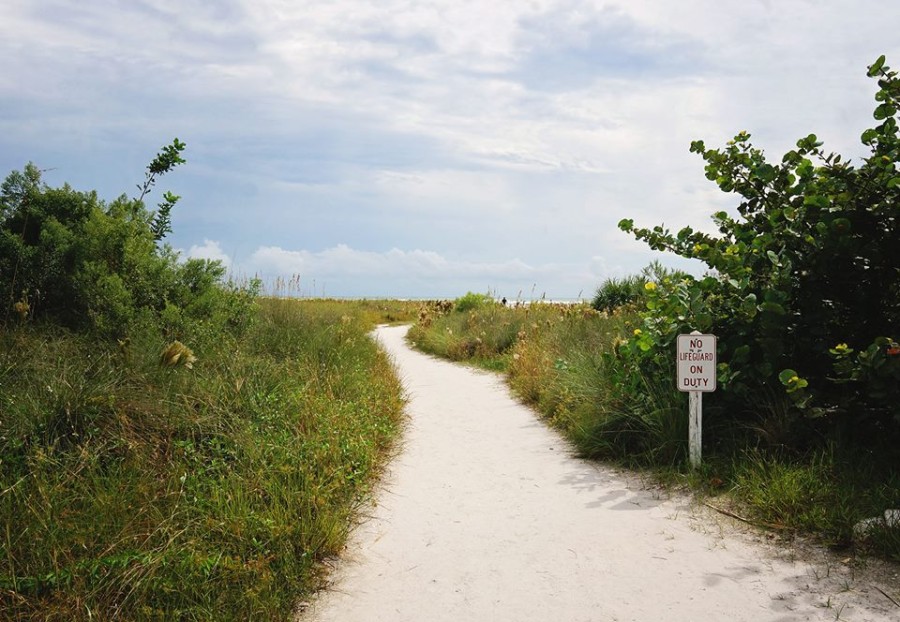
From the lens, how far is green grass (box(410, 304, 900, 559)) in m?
4.49

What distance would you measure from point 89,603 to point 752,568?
380cm

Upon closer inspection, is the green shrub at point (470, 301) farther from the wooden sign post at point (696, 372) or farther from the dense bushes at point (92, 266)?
the wooden sign post at point (696, 372)

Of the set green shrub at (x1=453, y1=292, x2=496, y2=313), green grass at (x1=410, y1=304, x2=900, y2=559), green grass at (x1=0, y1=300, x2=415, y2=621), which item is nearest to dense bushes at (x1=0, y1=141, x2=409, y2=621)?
green grass at (x1=0, y1=300, x2=415, y2=621)

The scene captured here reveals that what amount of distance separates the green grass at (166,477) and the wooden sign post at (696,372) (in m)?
2.86

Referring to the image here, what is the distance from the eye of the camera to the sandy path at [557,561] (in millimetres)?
3523

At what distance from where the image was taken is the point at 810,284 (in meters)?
5.36

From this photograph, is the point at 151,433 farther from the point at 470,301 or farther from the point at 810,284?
the point at 470,301

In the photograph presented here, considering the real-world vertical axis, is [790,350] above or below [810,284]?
below

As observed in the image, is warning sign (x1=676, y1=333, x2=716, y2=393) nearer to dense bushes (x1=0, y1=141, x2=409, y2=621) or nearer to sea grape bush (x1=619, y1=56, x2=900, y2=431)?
sea grape bush (x1=619, y1=56, x2=900, y2=431)

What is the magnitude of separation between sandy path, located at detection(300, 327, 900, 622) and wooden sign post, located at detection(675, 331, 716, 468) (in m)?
0.66

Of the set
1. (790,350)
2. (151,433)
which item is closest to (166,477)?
(151,433)

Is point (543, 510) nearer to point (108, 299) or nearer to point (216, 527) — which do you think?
point (216, 527)

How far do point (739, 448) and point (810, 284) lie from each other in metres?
1.54

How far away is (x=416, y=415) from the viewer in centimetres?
853
